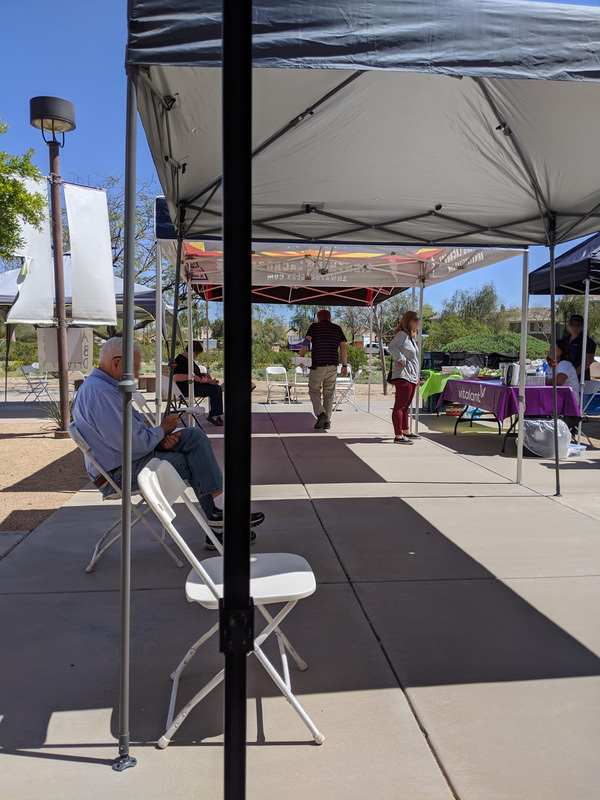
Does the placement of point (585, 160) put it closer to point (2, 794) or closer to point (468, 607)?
point (468, 607)

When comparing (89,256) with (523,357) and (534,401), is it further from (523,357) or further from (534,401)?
(534,401)

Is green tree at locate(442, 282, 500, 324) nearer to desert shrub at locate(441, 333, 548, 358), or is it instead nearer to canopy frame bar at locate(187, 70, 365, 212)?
desert shrub at locate(441, 333, 548, 358)

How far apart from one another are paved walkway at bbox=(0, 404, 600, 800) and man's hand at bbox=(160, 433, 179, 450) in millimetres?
754

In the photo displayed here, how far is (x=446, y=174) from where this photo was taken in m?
5.02

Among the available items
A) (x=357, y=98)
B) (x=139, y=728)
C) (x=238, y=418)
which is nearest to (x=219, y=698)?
(x=139, y=728)

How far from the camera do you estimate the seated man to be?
3.69m

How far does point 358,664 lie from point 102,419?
195 cm

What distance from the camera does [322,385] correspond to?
10.6 meters

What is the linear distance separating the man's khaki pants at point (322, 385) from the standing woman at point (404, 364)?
1.56 metres

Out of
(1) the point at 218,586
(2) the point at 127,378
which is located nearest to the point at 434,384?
(1) the point at 218,586

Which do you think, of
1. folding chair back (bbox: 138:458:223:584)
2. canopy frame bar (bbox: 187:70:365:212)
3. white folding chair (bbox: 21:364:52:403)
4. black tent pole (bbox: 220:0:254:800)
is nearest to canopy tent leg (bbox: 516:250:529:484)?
canopy frame bar (bbox: 187:70:365:212)

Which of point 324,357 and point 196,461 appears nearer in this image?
point 196,461

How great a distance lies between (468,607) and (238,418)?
255 cm

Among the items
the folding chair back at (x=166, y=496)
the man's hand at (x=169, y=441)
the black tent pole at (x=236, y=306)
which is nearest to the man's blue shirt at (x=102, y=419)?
the man's hand at (x=169, y=441)
